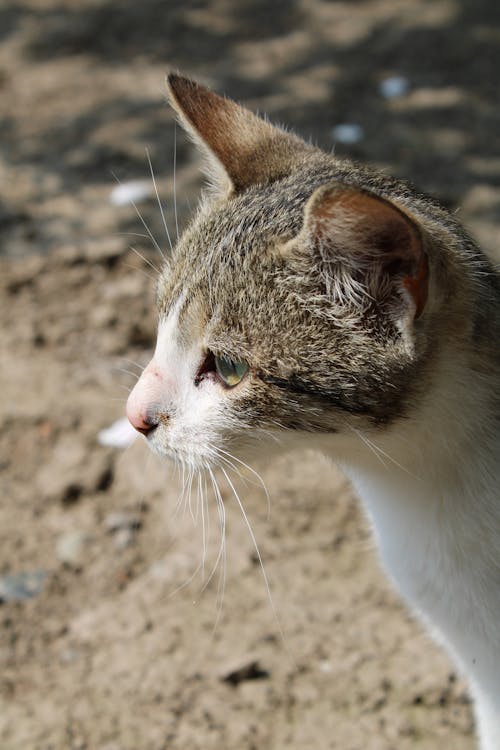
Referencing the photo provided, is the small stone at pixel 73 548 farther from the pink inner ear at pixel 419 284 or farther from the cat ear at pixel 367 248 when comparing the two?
the pink inner ear at pixel 419 284

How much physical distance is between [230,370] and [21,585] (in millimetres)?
1510

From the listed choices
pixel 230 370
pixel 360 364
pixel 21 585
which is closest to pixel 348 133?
pixel 21 585

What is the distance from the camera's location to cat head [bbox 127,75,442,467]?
178 centimetres

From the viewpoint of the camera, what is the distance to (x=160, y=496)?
3.41 metres

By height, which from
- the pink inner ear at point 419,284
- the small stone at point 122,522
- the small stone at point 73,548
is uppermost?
the pink inner ear at point 419,284

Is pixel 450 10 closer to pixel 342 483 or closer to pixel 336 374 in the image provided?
pixel 342 483

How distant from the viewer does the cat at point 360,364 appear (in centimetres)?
186

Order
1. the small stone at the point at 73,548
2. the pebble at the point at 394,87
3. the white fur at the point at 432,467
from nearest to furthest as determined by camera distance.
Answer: the white fur at the point at 432,467 → the small stone at the point at 73,548 → the pebble at the point at 394,87

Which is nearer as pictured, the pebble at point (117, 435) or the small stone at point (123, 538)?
the small stone at point (123, 538)

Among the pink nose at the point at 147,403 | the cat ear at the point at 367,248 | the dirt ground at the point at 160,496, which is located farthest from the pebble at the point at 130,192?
the cat ear at the point at 367,248

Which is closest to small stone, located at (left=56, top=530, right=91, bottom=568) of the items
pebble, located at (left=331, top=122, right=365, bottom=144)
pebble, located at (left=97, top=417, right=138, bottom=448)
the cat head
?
pebble, located at (left=97, top=417, right=138, bottom=448)

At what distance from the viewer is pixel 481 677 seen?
2338mm

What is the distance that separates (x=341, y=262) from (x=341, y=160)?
84cm

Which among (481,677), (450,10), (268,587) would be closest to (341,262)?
(481,677)
